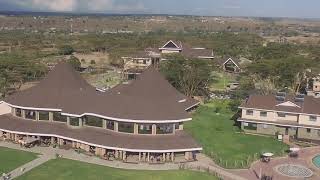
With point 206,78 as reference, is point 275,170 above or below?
below

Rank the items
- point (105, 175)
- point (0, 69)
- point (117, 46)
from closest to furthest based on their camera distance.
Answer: point (105, 175), point (0, 69), point (117, 46)

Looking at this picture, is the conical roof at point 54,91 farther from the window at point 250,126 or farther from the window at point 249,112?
the window at point 250,126

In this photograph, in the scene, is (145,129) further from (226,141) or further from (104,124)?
(226,141)

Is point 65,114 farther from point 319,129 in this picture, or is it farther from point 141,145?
point 319,129

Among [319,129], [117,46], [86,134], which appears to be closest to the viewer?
[86,134]

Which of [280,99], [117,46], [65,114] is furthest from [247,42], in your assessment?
[65,114]

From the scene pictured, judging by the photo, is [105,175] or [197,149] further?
[197,149]

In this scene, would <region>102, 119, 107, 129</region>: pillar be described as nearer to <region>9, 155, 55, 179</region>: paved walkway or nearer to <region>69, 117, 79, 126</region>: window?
<region>69, 117, 79, 126</region>: window
